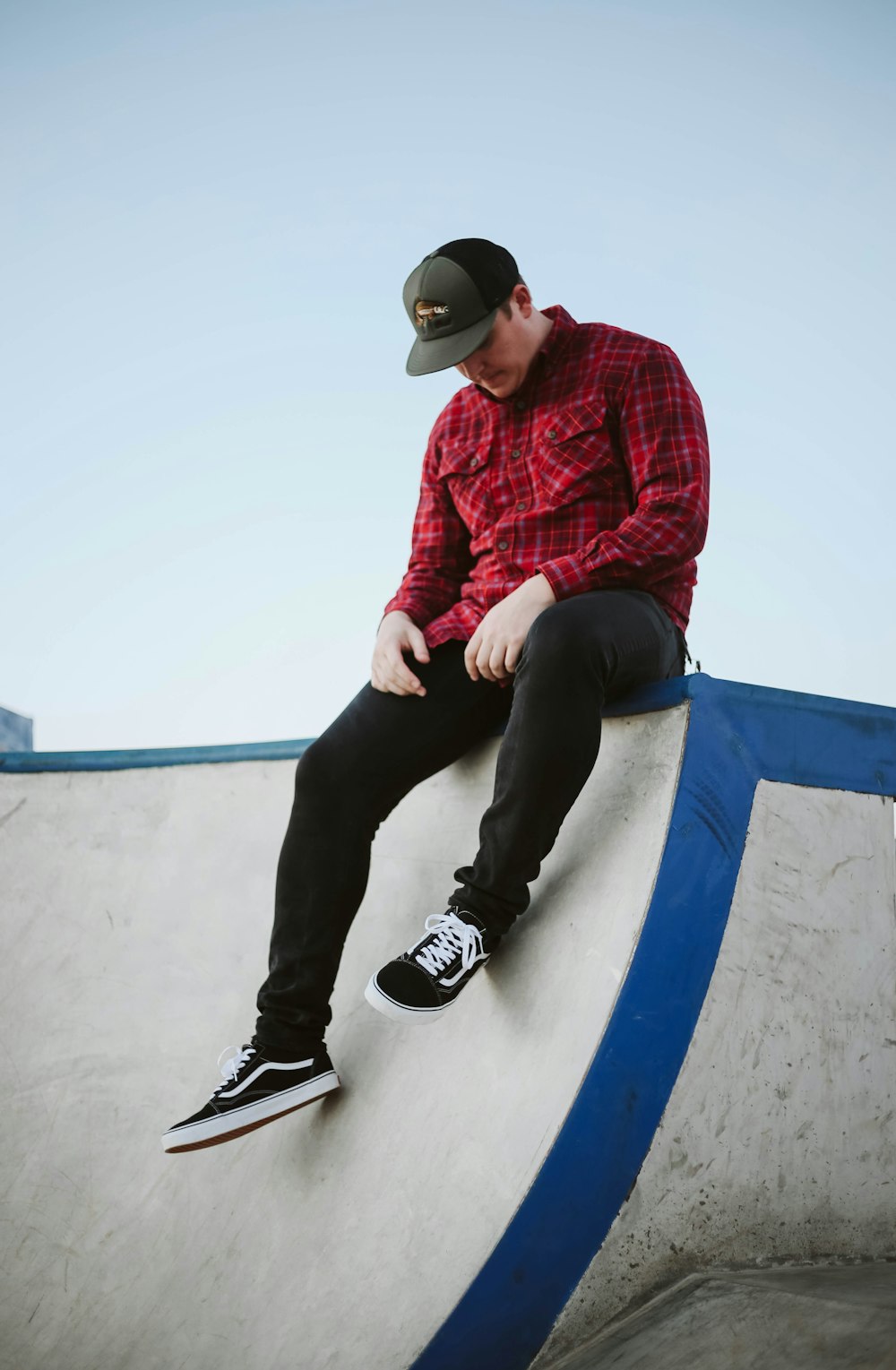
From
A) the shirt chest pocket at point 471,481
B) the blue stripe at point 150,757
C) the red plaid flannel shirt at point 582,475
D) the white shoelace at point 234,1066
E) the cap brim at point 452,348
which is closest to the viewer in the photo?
the white shoelace at point 234,1066

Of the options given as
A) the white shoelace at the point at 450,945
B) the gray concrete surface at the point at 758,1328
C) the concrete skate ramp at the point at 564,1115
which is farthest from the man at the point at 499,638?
the gray concrete surface at the point at 758,1328

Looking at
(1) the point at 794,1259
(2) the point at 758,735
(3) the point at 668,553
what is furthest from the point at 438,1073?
(3) the point at 668,553

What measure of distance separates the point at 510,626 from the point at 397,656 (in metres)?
0.35

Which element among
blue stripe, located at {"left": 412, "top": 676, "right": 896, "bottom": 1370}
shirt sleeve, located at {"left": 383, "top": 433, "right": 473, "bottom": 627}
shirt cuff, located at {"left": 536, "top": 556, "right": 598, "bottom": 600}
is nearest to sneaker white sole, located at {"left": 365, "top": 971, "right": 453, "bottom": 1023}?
blue stripe, located at {"left": 412, "top": 676, "right": 896, "bottom": 1370}

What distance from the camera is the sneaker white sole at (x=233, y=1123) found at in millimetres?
1594

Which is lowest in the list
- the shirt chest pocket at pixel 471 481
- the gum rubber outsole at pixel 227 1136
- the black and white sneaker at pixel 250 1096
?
the gum rubber outsole at pixel 227 1136

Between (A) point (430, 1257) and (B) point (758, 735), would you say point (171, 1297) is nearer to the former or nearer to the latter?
(A) point (430, 1257)

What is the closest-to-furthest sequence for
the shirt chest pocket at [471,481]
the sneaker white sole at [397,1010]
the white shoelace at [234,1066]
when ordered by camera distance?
the sneaker white sole at [397,1010] → the white shoelace at [234,1066] → the shirt chest pocket at [471,481]

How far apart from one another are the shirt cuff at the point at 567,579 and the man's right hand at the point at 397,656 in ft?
1.21

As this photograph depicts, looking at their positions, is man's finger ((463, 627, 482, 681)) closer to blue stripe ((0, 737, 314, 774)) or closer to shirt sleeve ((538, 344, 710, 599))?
shirt sleeve ((538, 344, 710, 599))

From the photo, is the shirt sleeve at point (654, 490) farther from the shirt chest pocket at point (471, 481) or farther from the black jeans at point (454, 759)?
the shirt chest pocket at point (471, 481)

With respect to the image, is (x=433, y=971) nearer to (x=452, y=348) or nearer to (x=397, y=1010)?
(x=397, y=1010)

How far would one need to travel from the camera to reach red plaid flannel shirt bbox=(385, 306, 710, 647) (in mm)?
1781

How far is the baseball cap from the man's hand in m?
0.51
